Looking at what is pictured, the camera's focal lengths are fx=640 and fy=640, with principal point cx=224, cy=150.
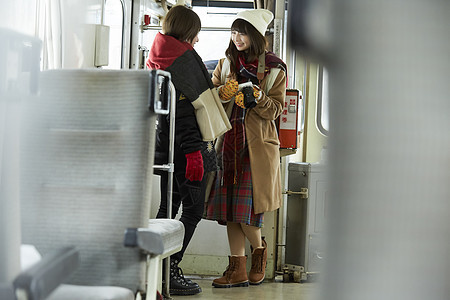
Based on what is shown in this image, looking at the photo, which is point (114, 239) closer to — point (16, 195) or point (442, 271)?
point (16, 195)

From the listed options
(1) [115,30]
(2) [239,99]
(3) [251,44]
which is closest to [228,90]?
(2) [239,99]

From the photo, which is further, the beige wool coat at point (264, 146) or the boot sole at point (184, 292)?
the beige wool coat at point (264, 146)

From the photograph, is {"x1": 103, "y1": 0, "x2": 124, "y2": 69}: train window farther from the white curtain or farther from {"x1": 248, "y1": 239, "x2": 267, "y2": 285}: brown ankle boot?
{"x1": 248, "y1": 239, "x2": 267, "y2": 285}: brown ankle boot

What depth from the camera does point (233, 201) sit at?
15.1 feet

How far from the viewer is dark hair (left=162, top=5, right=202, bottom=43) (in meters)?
4.05

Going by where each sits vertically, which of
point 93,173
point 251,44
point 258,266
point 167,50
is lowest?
point 258,266

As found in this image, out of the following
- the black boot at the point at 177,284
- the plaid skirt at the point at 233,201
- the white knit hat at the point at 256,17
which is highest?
the white knit hat at the point at 256,17

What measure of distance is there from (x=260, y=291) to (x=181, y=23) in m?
1.92

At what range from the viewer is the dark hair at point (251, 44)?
451 centimetres

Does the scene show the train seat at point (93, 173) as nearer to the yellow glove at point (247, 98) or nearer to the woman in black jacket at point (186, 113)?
the woman in black jacket at point (186, 113)

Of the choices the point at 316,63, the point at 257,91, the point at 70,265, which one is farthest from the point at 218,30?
the point at 316,63

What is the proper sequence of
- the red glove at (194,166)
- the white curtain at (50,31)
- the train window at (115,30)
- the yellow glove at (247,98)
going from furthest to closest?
the train window at (115,30) → the yellow glove at (247,98) → the red glove at (194,166) → the white curtain at (50,31)

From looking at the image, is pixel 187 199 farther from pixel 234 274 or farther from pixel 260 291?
pixel 260 291

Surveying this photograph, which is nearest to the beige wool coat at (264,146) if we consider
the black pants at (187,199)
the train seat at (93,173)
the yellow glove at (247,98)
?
the yellow glove at (247,98)
